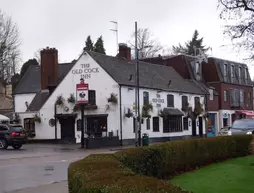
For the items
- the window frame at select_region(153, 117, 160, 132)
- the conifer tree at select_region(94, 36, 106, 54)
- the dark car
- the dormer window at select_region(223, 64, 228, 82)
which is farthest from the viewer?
the conifer tree at select_region(94, 36, 106, 54)

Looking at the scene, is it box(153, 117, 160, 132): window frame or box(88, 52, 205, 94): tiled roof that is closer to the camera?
box(88, 52, 205, 94): tiled roof

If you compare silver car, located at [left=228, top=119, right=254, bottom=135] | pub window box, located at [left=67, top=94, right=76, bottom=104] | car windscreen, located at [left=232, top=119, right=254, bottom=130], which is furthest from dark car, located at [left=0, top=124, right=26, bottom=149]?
car windscreen, located at [left=232, top=119, right=254, bottom=130]

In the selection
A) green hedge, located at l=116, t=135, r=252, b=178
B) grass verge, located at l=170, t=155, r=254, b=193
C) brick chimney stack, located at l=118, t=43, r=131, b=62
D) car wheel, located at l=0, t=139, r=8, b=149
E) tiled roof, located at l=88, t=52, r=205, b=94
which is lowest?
car wheel, located at l=0, t=139, r=8, b=149

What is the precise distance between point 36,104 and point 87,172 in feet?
140

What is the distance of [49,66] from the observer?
48656 mm

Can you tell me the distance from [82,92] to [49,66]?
10814 mm

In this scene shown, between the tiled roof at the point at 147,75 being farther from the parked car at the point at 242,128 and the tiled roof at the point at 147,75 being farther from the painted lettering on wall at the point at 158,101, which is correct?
the parked car at the point at 242,128

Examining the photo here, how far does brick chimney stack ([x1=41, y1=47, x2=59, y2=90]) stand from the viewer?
159ft

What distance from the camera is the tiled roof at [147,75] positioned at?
44178mm

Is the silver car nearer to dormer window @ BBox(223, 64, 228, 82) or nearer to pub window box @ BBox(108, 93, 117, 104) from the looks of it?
pub window box @ BBox(108, 93, 117, 104)

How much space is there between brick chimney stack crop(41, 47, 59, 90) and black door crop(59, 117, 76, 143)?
4.70 m

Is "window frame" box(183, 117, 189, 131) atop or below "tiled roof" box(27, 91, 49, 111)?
below

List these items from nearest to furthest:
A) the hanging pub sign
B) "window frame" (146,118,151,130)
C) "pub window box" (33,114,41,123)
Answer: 1. the hanging pub sign
2. "window frame" (146,118,151,130)
3. "pub window box" (33,114,41,123)

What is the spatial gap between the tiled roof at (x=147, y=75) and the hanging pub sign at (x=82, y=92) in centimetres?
450
